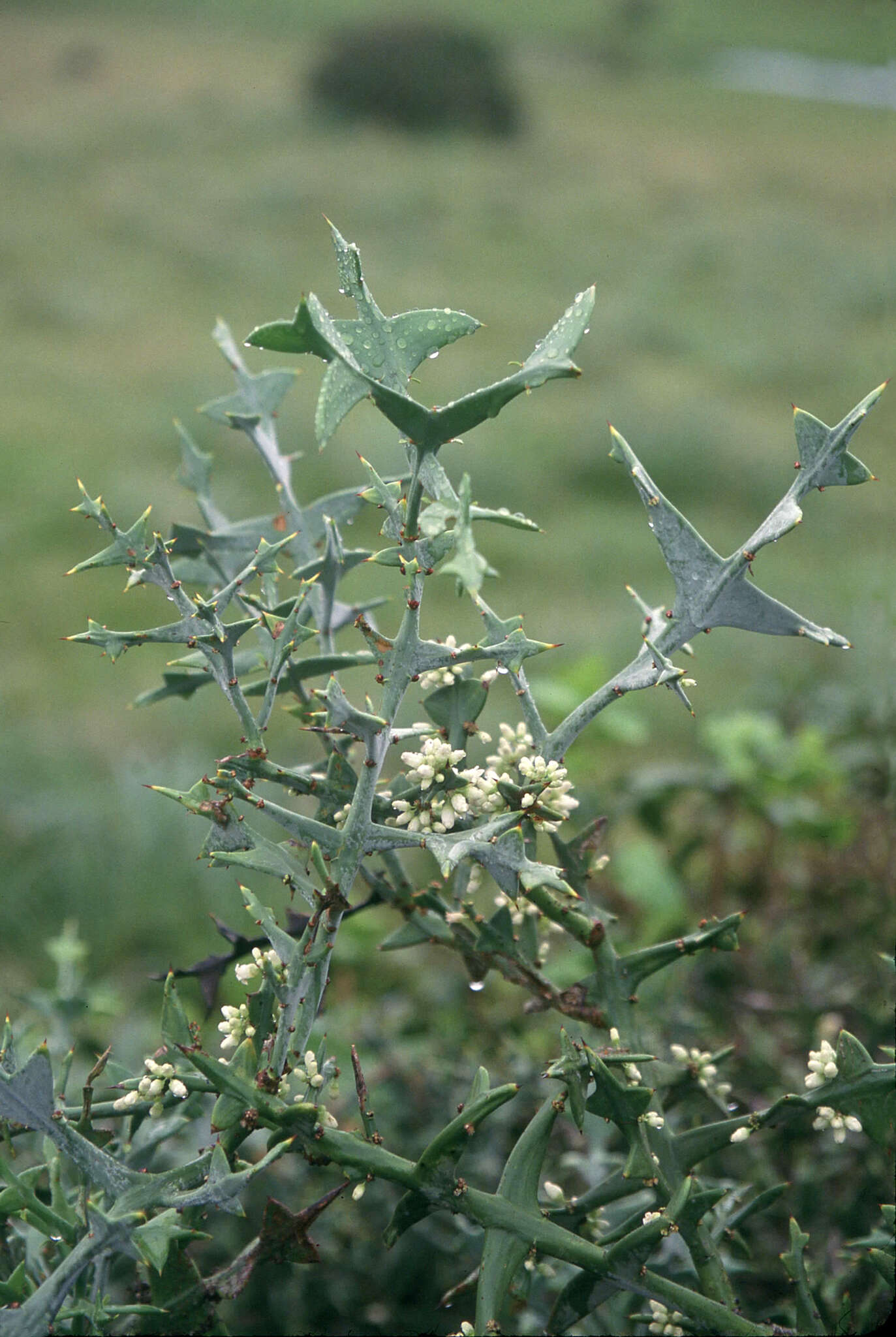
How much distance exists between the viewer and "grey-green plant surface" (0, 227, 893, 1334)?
570 mm

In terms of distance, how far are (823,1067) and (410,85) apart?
21.5 feet

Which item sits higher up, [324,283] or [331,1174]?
[331,1174]

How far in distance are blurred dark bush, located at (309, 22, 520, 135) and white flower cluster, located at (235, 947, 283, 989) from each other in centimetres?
601

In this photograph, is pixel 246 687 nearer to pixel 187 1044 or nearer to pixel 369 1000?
pixel 187 1044

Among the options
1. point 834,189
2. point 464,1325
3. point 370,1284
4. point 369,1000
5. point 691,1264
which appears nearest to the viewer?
point 464,1325

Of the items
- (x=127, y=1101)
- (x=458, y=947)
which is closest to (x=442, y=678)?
(x=458, y=947)

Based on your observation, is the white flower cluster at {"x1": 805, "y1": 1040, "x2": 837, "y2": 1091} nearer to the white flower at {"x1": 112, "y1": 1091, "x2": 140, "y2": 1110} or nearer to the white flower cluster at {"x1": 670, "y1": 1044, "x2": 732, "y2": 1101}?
the white flower cluster at {"x1": 670, "y1": 1044, "x2": 732, "y2": 1101}

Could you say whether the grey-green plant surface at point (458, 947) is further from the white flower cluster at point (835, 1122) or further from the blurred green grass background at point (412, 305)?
the blurred green grass background at point (412, 305)

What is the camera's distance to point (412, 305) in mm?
1744

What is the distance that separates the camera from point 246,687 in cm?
74

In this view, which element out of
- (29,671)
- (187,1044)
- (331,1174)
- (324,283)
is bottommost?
(29,671)

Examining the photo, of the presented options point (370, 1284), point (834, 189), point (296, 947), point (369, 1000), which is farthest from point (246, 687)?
point (834, 189)

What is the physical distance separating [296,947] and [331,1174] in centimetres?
61

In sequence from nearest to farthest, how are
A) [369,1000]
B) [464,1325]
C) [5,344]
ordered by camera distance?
[464,1325], [369,1000], [5,344]
